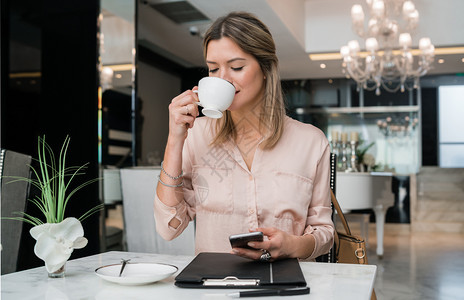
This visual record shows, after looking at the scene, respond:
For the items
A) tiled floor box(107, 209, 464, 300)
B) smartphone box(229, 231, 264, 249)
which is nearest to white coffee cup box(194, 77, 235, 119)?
smartphone box(229, 231, 264, 249)

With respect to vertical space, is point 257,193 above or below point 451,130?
below

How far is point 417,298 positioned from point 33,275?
10.4 ft

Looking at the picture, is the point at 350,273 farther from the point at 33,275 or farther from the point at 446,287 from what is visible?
the point at 446,287

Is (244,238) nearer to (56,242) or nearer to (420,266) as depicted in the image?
(56,242)

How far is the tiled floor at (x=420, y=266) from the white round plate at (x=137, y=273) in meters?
2.84

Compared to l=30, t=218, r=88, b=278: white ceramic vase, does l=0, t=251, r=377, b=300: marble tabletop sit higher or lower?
lower

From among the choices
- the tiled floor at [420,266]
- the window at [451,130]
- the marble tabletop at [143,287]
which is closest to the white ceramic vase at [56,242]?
the marble tabletop at [143,287]

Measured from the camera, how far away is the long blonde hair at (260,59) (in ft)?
4.42

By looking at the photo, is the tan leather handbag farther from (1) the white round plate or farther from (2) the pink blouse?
(1) the white round plate

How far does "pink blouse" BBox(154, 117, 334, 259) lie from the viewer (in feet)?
4.32

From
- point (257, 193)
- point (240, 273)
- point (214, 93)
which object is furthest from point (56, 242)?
point (257, 193)

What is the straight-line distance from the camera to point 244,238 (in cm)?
95

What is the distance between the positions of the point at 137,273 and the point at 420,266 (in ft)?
14.3

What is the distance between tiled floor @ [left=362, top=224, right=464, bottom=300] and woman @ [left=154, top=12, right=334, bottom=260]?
7.84 feet
